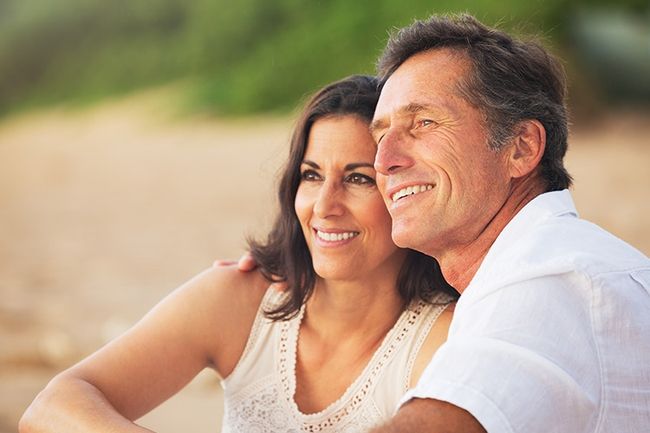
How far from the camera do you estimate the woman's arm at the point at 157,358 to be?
2.45 meters

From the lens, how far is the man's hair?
2197 mm

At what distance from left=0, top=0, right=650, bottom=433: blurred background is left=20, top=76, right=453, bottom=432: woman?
1.11ft

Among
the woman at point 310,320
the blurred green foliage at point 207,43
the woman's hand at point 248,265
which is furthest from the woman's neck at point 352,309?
the blurred green foliage at point 207,43

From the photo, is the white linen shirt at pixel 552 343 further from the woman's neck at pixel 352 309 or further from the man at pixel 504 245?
the woman's neck at pixel 352 309

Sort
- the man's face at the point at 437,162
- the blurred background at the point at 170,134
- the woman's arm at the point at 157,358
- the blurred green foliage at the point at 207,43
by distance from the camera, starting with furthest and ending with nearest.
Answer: the blurred green foliage at the point at 207,43 → the blurred background at the point at 170,134 → the woman's arm at the point at 157,358 → the man's face at the point at 437,162

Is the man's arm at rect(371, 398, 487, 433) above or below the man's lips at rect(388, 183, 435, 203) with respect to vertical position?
below

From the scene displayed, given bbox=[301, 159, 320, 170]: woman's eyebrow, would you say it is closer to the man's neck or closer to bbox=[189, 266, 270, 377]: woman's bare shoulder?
bbox=[189, 266, 270, 377]: woman's bare shoulder

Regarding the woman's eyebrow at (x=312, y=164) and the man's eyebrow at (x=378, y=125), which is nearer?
the man's eyebrow at (x=378, y=125)

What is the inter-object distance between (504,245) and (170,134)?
42.9 ft

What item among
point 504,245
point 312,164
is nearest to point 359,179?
point 312,164

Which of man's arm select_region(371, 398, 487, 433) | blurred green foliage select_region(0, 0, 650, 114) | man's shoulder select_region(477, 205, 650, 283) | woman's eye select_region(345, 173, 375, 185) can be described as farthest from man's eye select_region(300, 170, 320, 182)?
blurred green foliage select_region(0, 0, 650, 114)

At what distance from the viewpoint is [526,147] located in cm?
222

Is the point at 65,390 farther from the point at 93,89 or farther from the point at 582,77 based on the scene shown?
the point at 93,89

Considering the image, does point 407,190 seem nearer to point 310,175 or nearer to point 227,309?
point 310,175
